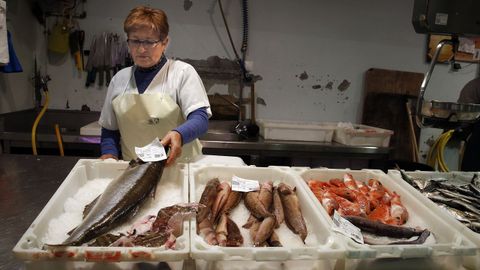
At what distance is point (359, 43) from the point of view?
15.6 feet

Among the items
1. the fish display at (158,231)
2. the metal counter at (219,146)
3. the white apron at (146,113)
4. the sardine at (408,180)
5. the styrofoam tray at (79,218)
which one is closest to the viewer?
the styrofoam tray at (79,218)

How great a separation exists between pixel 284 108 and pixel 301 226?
3.54 meters

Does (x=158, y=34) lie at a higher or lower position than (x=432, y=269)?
higher

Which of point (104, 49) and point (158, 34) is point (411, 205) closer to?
point (158, 34)

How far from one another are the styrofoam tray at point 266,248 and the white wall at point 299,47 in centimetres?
Answer: 289

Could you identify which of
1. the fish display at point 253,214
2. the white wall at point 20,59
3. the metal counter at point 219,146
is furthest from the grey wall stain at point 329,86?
the white wall at point 20,59

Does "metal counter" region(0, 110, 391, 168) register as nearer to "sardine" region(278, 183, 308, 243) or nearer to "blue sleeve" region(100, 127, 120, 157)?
"blue sleeve" region(100, 127, 120, 157)

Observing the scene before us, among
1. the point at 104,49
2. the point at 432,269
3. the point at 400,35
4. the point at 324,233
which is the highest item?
the point at 400,35

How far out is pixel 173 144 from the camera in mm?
1727


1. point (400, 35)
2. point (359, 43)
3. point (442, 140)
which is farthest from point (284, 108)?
point (442, 140)

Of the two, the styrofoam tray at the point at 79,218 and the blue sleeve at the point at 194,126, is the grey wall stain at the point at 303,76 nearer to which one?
the blue sleeve at the point at 194,126

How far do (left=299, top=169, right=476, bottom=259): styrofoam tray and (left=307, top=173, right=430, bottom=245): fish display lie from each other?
0.03 m

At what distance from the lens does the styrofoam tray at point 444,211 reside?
1200mm

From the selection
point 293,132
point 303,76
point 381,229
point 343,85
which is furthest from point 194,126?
point 343,85
